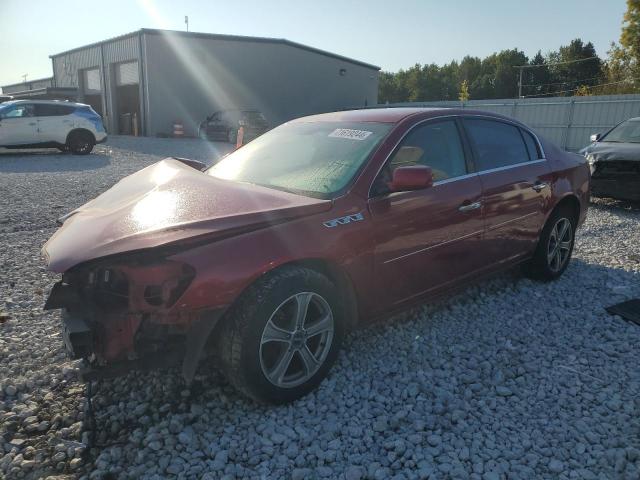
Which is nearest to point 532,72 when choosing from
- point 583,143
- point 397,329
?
point 583,143

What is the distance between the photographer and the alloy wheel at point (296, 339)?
2.78 meters

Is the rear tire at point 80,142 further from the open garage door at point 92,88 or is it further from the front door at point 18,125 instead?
the open garage door at point 92,88

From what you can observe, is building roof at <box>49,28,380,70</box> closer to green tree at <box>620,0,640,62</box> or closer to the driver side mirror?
green tree at <box>620,0,640,62</box>

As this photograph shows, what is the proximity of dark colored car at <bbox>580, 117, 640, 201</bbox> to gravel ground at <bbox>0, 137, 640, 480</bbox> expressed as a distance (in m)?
4.37

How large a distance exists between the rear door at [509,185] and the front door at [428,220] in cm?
16

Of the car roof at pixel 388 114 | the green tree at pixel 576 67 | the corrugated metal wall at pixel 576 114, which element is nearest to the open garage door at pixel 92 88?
the corrugated metal wall at pixel 576 114

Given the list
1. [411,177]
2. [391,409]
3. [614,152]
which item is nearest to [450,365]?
[391,409]

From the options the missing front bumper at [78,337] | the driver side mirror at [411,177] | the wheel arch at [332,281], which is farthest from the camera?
the driver side mirror at [411,177]

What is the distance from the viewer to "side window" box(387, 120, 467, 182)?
3475mm

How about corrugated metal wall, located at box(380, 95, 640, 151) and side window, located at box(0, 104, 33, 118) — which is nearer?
side window, located at box(0, 104, 33, 118)

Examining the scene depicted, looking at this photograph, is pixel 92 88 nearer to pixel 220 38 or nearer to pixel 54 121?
pixel 220 38

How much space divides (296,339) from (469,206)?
1730 millimetres

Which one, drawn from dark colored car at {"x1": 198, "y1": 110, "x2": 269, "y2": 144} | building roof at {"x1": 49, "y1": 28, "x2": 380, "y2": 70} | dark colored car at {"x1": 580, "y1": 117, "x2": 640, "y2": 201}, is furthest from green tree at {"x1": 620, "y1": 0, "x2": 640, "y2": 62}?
dark colored car at {"x1": 580, "y1": 117, "x2": 640, "y2": 201}

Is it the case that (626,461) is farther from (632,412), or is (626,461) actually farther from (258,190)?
(258,190)
